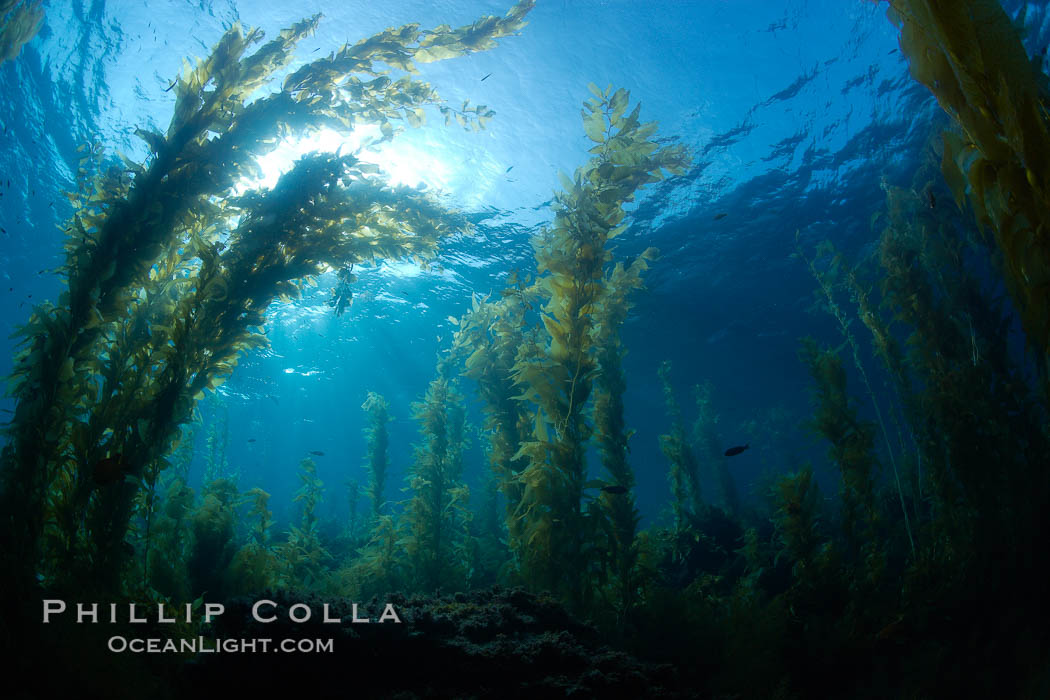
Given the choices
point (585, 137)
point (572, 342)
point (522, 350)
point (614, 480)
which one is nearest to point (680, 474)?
point (614, 480)

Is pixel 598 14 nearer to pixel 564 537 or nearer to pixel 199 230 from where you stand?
pixel 199 230

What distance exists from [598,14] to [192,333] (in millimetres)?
8728

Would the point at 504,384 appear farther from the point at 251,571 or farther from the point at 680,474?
the point at 680,474

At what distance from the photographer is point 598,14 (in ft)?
25.1

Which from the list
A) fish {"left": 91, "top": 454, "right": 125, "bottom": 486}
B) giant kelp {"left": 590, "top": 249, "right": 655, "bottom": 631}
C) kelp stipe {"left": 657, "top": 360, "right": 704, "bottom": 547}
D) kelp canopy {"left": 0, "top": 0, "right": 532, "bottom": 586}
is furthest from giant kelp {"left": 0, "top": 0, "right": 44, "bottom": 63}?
kelp stipe {"left": 657, "top": 360, "right": 704, "bottom": 547}

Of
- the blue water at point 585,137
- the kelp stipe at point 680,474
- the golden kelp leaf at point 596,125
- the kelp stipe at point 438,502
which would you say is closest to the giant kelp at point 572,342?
the golden kelp leaf at point 596,125

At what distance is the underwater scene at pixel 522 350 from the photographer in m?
2.27

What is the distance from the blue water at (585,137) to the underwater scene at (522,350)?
0.32ft

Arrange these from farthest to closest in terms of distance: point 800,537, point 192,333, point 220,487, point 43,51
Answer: point 43,51 < point 220,487 < point 800,537 < point 192,333

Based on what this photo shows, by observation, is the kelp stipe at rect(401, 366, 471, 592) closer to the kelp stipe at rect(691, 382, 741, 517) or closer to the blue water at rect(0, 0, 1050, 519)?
the blue water at rect(0, 0, 1050, 519)

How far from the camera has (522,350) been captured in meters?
5.70

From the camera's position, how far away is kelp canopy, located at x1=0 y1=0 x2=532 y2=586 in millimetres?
3775

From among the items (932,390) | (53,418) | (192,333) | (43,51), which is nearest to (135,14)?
(43,51)

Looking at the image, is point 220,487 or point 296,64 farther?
point 296,64
